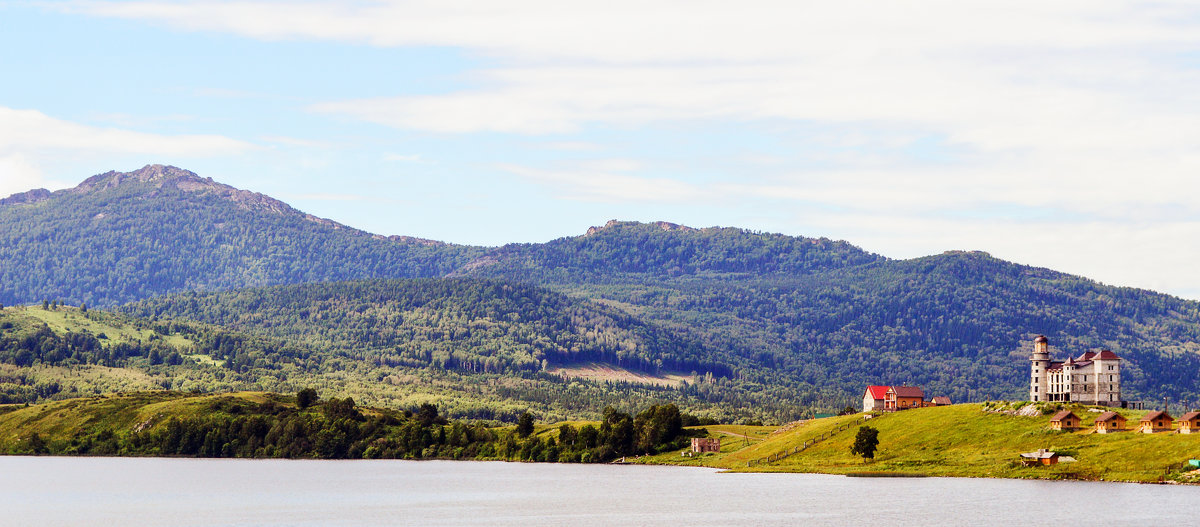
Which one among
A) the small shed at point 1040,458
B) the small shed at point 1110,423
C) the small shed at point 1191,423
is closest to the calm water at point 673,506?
the small shed at point 1040,458

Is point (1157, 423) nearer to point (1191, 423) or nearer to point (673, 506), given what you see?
point (1191, 423)

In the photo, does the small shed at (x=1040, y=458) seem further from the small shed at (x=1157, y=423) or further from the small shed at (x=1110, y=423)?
the small shed at (x=1157, y=423)

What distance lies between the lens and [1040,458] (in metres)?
190

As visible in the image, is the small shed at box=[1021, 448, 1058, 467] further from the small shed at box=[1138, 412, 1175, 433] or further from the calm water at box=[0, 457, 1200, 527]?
the small shed at box=[1138, 412, 1175, 433]

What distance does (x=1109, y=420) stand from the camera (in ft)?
652

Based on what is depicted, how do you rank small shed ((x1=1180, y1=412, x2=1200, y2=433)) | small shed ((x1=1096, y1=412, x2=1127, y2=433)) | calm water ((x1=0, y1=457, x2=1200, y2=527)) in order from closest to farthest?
calm water ((x1=0, y1=457, x2=1200, y2=527)) → small shed ((x1=1180, y1=412, x2=1200, y2=433)) → small shed ((x1=1096, y1=412, x2=1127, y2=433))

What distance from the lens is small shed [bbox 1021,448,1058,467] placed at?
18925 cm

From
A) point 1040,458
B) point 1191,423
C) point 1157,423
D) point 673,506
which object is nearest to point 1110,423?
point 1157,423

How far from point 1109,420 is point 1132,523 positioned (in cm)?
6900

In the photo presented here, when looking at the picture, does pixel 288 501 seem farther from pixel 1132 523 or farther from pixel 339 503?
pixel 1132 523

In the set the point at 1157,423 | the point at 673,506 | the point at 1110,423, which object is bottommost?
the point at 673,506

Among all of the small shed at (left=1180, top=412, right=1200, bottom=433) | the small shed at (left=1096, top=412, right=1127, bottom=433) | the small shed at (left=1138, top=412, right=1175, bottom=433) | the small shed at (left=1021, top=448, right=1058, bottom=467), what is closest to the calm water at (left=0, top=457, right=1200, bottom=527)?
the small shed at (left=1021, top=448, right=1058, bottom=467)

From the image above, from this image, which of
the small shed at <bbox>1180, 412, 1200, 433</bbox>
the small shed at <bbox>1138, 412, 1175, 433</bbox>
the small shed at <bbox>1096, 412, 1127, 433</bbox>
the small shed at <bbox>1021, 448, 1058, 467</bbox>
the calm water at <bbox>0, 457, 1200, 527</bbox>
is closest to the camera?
the calm water at <bbox>0, 457, 1200, 527</bbox>

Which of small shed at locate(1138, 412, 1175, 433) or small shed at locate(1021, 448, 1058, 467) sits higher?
small shed at locate(1138, 412, 1175, 433)
